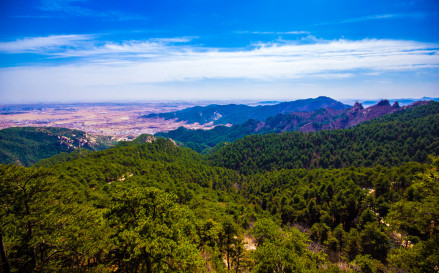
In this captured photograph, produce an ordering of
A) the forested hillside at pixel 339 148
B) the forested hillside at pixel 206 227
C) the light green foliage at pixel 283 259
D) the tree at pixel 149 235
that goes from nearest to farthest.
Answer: the forested hillside at pixel 206 227, the tree at pixel 149 235, the light green foliage at pixel 283 259, the forested hillside at pixel 339 148

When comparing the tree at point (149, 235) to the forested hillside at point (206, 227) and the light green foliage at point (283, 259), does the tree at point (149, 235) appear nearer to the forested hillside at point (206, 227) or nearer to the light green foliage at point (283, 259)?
the forested hillside at point (206, 227)

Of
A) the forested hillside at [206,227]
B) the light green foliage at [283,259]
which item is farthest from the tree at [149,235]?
the light green foliage at [283,259]

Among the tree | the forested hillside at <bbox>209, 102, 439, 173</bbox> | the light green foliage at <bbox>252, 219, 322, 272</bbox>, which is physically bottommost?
the forested hillside at <bbox>209, 102, 439, 173</bbox>

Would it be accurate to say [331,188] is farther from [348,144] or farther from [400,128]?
[400,128]

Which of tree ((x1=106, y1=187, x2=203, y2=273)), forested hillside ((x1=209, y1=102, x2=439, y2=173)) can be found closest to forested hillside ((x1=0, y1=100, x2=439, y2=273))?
tree ((x1=106, y1=187, x2=203, y2=273))

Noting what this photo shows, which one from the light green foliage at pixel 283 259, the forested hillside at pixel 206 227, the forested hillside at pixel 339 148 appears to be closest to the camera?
the forested hillside at pixel 206 227

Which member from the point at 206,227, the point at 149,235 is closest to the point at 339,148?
the point at 206,227

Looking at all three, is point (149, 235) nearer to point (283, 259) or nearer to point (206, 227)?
point (283, 259)

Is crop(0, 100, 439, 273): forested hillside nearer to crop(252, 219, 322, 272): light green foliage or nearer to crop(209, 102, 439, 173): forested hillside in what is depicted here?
crop(252, 219, 322, 272): light green foliage

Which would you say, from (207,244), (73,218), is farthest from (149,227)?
(207,244)
